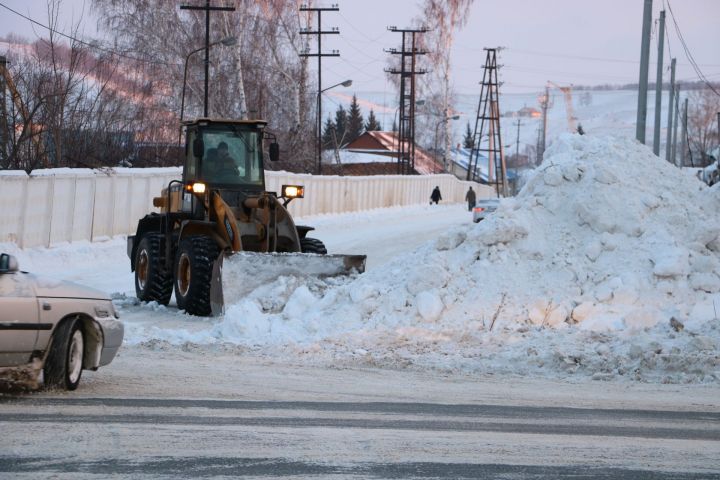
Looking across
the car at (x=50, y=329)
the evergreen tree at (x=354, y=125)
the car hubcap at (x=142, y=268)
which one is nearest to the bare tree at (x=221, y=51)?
the car hubcap at (x=142, y=268)

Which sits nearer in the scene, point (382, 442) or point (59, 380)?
point (382, 442)

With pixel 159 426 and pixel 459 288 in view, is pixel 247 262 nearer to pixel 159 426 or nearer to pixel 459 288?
pixel 459 288

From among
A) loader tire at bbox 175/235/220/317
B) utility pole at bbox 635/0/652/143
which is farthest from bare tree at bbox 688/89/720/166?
loader tire at bbox 175/235/220/317

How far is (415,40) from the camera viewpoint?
245 feet

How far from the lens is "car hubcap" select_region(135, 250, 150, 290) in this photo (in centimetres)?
1820

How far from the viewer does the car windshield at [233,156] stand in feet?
56.8

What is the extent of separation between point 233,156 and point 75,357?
878 centimetres

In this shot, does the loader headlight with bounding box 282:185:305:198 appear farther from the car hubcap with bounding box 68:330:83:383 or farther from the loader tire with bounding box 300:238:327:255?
the car hubcap with bounding box 68:330:83:383

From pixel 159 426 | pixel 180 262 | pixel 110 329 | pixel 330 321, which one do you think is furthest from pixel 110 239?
pixel 159 426

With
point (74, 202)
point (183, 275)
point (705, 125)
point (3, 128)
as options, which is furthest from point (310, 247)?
point (705, 125)

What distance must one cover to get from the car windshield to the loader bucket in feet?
6.32

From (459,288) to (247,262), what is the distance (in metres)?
3.03

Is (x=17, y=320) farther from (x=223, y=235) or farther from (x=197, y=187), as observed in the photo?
(x=223, y=235)

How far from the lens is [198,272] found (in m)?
16.1
